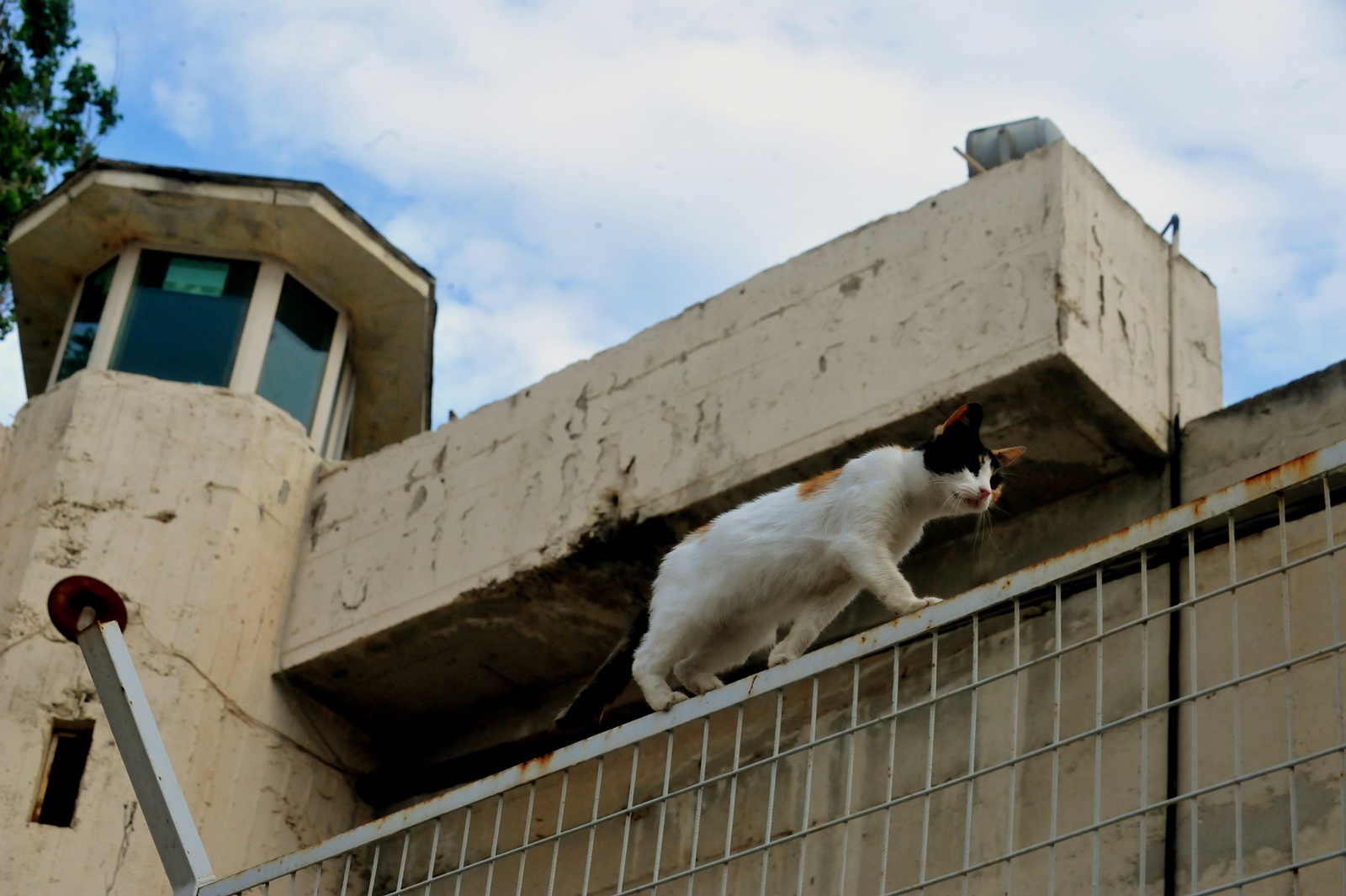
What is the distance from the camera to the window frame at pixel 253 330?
8953mm

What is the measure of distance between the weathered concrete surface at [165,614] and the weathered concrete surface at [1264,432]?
4120 mm

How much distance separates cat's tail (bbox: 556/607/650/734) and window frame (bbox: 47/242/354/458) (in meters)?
3.47

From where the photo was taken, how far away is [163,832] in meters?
5.18

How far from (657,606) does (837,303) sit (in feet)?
5.97

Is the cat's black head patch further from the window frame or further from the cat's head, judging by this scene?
the window frame

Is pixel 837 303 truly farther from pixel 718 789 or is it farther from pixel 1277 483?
pixel 1277 483

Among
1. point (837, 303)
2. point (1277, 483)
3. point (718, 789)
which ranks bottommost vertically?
point (1277, 483)

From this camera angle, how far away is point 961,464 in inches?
212

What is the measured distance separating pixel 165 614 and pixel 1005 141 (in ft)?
13.7

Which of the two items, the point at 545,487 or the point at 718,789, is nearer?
the point at 718,789

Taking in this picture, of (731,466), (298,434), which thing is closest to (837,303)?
(731,466)

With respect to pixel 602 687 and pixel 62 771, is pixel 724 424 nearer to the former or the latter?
pixel 602 687

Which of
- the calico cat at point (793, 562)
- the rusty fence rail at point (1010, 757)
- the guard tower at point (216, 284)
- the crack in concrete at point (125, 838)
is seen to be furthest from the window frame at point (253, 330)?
the calico cat at point (793, 562)

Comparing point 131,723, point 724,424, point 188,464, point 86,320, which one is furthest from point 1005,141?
point 86,320
